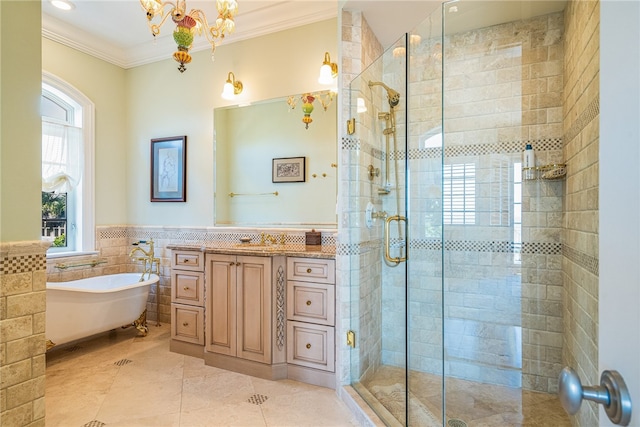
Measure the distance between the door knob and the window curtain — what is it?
427 cm

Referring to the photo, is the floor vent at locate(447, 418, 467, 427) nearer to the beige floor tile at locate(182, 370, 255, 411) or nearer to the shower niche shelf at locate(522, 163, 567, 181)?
the beige floor tile at locate(182, 370, 255, 411)

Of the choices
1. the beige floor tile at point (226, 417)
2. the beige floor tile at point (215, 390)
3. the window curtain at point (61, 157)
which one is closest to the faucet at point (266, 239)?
the beige floor tile at point (215, 390)

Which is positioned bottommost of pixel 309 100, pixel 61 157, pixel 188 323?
pixel 188 323

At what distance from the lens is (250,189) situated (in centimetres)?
335

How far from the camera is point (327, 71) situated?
2863mm

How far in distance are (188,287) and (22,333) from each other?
1340 mm

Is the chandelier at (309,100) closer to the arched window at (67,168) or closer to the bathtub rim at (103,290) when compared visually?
the bathtub rim at (103,290)

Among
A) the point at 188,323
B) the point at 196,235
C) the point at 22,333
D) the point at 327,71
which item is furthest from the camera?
the point at 196,235

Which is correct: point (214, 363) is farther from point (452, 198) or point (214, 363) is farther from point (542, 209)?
point (542, 209)

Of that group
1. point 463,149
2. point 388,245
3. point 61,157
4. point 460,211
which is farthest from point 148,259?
point 463,149

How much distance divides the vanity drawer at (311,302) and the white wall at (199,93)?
1.49m

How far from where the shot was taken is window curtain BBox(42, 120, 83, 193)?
336 cm

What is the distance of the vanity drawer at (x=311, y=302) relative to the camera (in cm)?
244

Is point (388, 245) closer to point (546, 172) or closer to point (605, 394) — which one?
point (546, 172)
